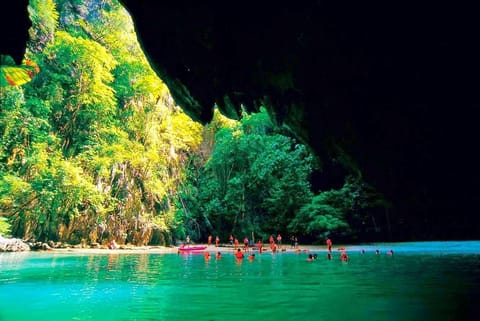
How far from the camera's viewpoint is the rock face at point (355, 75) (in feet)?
21.8

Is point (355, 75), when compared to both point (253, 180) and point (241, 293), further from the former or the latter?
point (253, 180)

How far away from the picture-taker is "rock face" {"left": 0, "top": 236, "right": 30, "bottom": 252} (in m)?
21.5

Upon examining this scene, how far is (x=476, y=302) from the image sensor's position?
8.09 metres

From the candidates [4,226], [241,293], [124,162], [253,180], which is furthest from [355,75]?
[253,180]

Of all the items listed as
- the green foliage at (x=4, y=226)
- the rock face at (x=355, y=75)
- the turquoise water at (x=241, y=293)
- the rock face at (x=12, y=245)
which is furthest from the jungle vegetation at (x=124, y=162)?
the rock face at (x=355, y=75)

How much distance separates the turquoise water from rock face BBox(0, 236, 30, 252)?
25.8ft

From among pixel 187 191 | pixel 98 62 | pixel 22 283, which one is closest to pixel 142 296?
pixel 22 283

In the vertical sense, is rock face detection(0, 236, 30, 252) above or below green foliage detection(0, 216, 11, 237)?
below

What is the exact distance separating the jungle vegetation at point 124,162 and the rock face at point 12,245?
903 millimetres

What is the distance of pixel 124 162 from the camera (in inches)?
1133

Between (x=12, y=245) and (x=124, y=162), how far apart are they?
8.68m

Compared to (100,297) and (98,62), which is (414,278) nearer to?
(100,297)

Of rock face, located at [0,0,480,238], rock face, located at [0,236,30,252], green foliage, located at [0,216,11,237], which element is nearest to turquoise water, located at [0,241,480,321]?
rock face, located at [0,0,480,238]

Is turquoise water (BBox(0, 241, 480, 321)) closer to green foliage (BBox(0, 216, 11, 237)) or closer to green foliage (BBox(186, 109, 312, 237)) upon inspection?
green foliage (BBox(0, 216, 11, 237))
